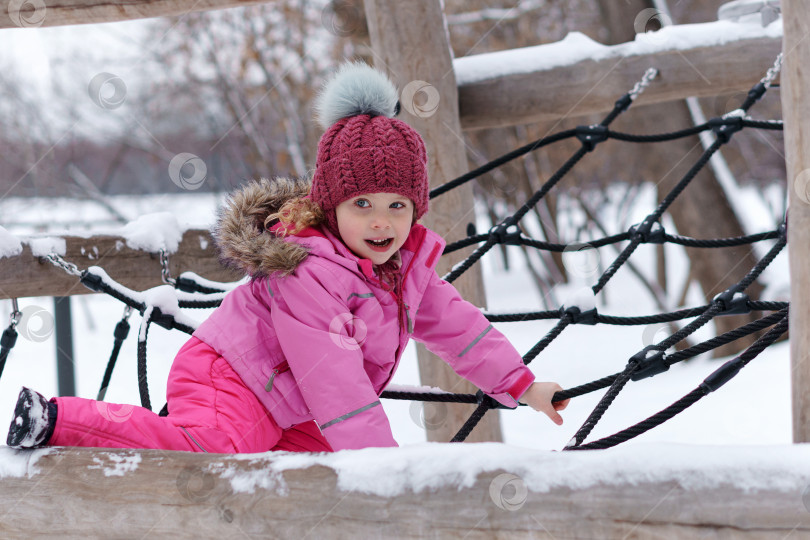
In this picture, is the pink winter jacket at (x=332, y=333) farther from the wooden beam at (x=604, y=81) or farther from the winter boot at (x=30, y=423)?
the wooden beam at (x=604, y=81)

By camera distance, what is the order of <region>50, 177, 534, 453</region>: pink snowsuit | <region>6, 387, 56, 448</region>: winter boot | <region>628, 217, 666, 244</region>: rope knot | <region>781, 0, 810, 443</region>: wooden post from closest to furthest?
<region>781, 0, 810, 443</region>: wooden post, <region>6, 387, 56, 448</region>: winter boot, <region>50, 177, 534, 453</region>: pink snowsuit, <region>628, 217, 666, 244</region>: rope knot

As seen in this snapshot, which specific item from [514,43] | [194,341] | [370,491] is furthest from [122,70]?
[370,491]

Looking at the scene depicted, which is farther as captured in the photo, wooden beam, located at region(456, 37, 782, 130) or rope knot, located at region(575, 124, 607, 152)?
wooden beam, located at region(456, 37, 782, 130)

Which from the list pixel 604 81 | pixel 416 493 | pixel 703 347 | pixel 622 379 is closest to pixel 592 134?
pixel 604 81

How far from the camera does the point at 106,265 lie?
231 cm

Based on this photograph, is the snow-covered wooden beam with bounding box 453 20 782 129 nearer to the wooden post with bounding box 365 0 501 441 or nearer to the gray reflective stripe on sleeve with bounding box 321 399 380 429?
the wooden post with bounding box 365 0 501 441

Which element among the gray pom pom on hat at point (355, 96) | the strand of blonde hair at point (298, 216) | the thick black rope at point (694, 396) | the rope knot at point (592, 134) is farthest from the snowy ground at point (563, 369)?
the rope knot at point (592, 134)

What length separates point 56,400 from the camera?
113 cm

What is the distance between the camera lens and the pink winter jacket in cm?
131

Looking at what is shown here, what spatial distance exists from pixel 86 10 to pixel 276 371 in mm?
925

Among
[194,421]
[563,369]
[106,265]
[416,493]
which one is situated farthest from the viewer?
[563,369]

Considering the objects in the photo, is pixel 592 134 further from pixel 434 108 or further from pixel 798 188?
pixel 798 188

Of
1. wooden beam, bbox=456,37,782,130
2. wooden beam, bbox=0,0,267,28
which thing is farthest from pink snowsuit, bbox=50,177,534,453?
wooden beam, bbox=456,37,782,130

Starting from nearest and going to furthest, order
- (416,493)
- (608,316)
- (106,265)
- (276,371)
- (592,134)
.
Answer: (416,493) < (276,371) < (608,316) < (106,265) < (592,134)
